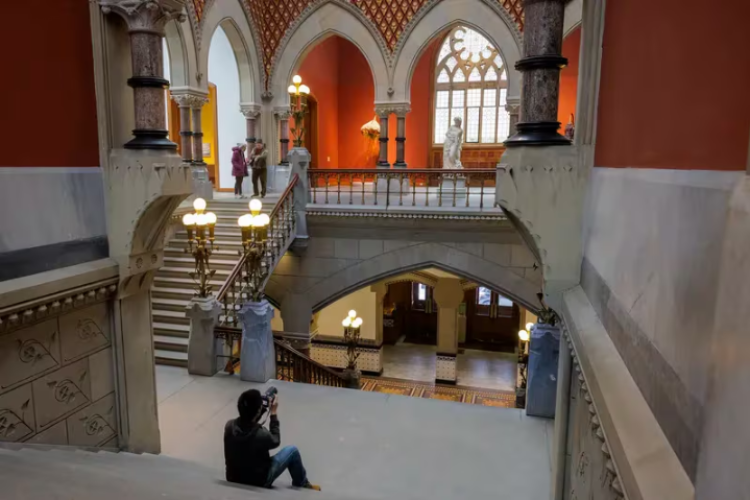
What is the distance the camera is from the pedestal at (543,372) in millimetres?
5961

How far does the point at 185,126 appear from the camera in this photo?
41.6 ft

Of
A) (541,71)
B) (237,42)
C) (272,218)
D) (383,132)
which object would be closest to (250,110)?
(237,42)

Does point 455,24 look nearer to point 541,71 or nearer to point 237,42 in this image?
point 237,42

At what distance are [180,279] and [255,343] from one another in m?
3.74

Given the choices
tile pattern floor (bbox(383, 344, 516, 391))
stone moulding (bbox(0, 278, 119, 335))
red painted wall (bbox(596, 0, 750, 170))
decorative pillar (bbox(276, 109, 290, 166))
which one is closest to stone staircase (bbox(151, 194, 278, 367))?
decorative pillar (bbox(276, 109, 290, 166))

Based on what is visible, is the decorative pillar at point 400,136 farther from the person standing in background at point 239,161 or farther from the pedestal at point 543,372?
the pedestal at point 543,372

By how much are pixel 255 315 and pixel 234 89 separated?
1114cm

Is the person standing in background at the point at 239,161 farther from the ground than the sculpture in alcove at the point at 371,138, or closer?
closer

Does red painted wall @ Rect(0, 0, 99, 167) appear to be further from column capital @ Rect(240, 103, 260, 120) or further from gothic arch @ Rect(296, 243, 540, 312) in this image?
column capital @ Rect(240, 103, 260, 120)

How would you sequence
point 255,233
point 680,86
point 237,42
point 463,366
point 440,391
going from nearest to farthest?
point 680,86
point 255,233
point 237,42
point 440,391
point 463,366

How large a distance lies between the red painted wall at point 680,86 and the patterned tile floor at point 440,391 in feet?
41.5

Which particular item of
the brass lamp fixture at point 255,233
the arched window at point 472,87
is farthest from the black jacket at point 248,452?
the arched window at point 472,87

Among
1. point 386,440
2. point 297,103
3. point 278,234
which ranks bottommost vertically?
point 386,440

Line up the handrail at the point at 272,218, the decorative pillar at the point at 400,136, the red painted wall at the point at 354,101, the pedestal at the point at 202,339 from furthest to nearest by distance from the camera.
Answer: the red painted wall at the point at 354,101 → the decorative pillar at the point at 400,136 → the handrail at the point at 272,218 → the pedestal at the point at 202,339
